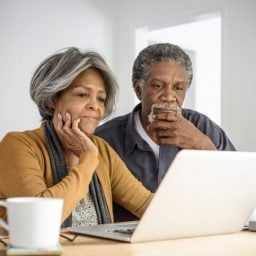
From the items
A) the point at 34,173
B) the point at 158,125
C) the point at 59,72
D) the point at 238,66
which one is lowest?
the point at 34,173

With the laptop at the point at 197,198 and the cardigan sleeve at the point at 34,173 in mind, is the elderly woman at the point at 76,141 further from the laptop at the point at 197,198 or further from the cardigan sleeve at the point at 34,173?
the laptop at the point at 197,198

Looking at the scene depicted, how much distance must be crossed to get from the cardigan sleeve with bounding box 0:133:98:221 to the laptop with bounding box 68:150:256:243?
167 millimetres

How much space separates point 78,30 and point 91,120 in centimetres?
288

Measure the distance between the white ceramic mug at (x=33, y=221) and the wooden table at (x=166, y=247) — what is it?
0.25 feet

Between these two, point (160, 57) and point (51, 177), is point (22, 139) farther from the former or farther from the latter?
point (160, 57)

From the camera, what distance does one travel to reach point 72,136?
66.6 inches

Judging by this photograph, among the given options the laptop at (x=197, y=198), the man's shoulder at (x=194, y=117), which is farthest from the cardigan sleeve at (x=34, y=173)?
the man's shoulder at (x=194, y=117)

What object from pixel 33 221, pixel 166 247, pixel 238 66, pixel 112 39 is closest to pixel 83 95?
pixel 166 247

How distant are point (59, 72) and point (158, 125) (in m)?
0.52

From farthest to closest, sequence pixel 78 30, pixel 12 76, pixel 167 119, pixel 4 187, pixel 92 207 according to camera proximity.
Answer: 1. pixel 78 30
2. pixel 12 76
3. pixel 167 119
4. pixel 92 207
5. pixel 4 187

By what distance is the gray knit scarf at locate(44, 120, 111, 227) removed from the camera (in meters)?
1.62

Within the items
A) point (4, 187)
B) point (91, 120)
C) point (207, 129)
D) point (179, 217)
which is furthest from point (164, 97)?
point (179, 217)

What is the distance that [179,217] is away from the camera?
3.73 ft

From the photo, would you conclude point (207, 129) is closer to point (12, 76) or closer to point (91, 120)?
point (91, 120)
